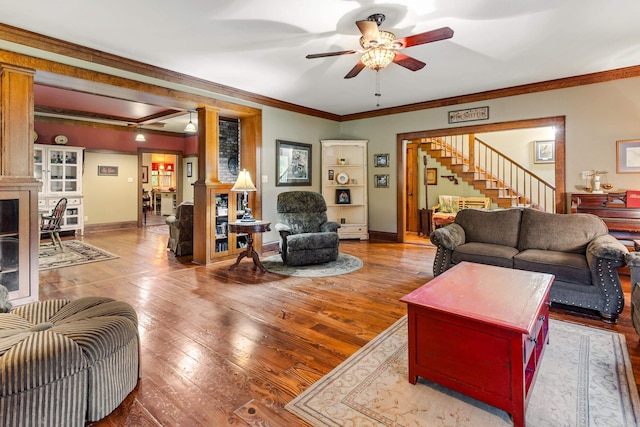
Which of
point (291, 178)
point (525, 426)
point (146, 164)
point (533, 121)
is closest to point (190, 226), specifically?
point (291, 178)

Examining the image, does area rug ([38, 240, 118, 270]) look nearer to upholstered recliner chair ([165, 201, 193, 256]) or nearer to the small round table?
upholstered recliner chair ([165, 201, 193, 256])

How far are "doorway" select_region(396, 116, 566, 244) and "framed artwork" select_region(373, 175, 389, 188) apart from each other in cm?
29

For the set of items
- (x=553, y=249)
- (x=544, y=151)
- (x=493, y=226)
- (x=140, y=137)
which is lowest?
(x=553, y=249)

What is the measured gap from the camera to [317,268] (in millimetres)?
4551

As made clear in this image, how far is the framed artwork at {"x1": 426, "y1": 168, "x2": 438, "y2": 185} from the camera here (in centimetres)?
824

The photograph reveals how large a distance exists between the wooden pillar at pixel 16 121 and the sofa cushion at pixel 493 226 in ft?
15.8

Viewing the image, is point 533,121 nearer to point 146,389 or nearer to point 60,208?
point 146,389

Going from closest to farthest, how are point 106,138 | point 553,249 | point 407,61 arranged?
point 407,61 < point 553,249 < point 106,138

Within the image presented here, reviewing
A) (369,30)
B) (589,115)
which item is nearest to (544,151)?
(589,115)

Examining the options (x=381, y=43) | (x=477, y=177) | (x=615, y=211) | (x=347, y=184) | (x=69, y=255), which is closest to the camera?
(x=381, y=43)

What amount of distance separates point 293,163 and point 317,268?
8.26 feet

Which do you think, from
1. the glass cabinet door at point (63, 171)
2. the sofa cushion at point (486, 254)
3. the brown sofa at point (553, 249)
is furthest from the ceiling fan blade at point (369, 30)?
the glass cabinet door at point (63, 171)

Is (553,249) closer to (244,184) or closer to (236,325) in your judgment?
(236,325)

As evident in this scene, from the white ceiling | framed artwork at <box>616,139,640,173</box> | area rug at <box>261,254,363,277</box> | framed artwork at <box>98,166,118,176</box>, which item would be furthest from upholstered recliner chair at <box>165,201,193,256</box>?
framed artwork at <box>616,139,640,173</box>
